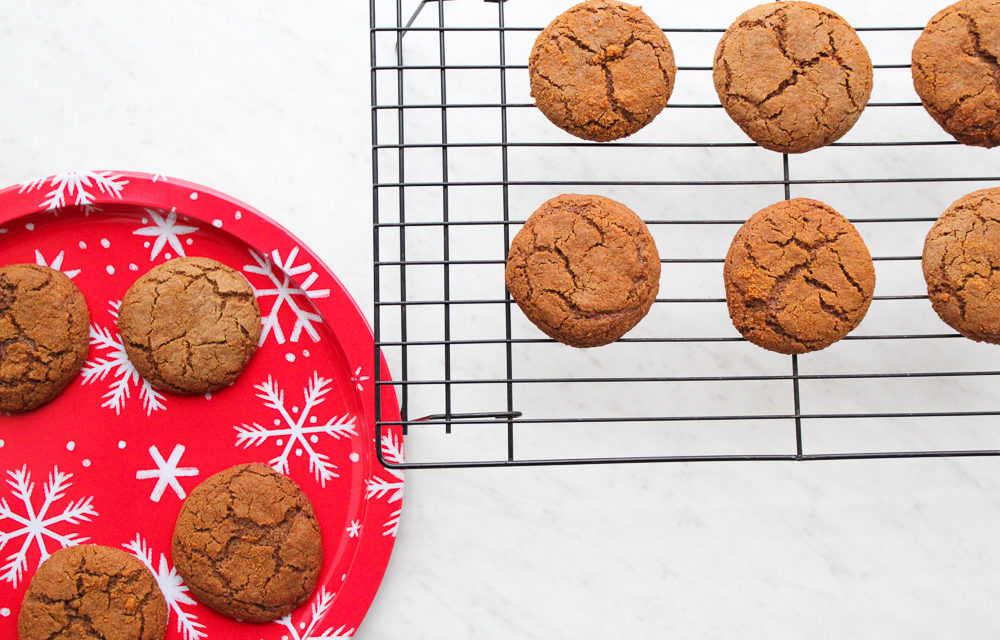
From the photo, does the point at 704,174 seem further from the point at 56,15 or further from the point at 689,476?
the point at 56,15

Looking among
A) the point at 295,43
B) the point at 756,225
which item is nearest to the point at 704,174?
the point at 756,225

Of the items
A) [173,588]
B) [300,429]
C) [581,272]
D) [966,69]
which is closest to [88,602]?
[173,588]

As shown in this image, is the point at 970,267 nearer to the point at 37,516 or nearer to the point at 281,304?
the point at 281,304

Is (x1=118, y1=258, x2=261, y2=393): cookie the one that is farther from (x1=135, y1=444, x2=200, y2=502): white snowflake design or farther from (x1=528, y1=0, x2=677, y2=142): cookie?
(x1=528, y1=0, x2=677, y2=142): cookie

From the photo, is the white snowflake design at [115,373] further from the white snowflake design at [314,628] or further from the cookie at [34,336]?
the white snowflake design at [314,628]

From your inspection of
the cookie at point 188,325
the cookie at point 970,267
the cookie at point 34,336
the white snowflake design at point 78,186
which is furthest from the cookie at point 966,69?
the cookie at point 34,336
